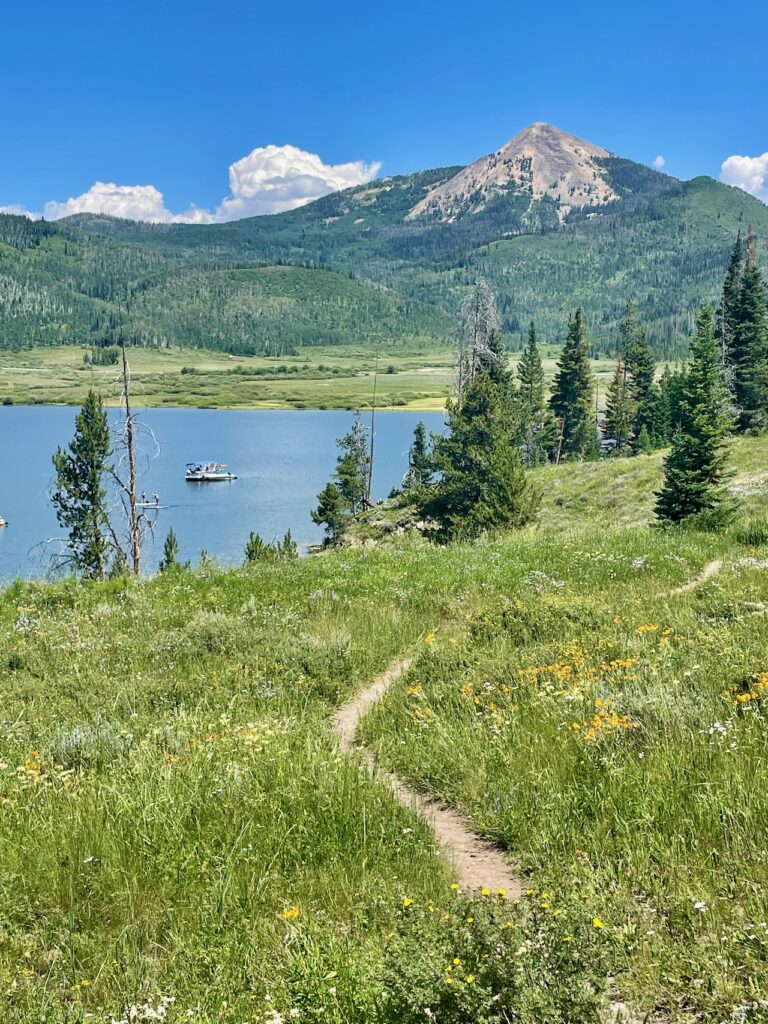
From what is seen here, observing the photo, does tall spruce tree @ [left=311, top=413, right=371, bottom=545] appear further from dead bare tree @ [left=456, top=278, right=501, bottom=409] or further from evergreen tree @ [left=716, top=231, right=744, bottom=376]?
evergreen tree @ [left=716, top=231, right=744, bottom=376]

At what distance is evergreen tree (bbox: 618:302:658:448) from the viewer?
84.9 m

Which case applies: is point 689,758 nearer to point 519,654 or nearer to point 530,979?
point 530,979

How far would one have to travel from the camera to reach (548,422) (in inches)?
3401

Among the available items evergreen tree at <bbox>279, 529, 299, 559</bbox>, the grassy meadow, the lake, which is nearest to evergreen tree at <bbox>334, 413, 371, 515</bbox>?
the lake

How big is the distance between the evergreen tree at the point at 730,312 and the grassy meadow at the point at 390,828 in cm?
6226

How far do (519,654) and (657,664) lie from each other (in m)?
2.16

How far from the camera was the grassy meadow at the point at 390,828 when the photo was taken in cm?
337

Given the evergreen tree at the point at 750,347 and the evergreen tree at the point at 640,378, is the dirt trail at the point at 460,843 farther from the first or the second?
the evergreen tree at the point at 640,378

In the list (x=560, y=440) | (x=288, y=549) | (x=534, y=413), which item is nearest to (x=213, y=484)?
(x=534, y=413)

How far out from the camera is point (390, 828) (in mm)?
5047

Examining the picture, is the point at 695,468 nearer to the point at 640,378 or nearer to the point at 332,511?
the point at 332,511

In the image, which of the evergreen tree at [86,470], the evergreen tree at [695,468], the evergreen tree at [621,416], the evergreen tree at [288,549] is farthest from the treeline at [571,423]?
the evergreen tree at [86,470]

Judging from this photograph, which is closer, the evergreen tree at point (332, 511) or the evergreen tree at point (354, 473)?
the evergreen tree at point (332, 511)

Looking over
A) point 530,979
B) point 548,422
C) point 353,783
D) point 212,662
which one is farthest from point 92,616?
point 548,422
